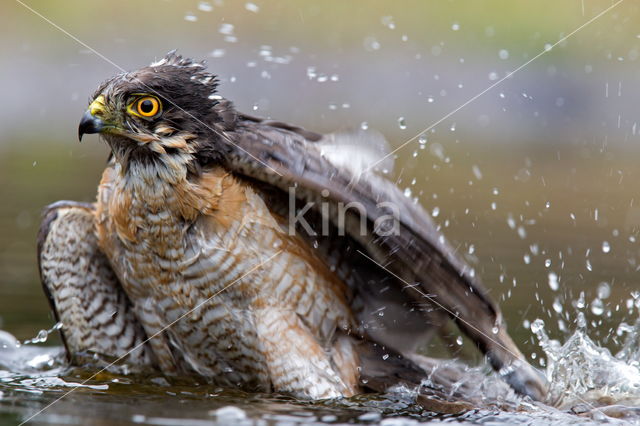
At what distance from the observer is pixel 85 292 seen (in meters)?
6.86

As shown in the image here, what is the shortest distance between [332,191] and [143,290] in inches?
60.7

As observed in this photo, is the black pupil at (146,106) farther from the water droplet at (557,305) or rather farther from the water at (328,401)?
the water droplet at (557,305)

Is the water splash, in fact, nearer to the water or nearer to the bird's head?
the water

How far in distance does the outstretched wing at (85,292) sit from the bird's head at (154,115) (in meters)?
1.04

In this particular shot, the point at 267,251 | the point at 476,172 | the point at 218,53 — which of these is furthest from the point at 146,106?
the point at 218,53

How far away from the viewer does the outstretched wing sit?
6.77m

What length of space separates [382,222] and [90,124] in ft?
6.10

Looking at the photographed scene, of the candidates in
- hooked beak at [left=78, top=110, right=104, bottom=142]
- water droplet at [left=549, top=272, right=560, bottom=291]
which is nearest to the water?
hooked beak at [left=78, top=110, right=104, bottom=142]

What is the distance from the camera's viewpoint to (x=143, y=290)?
6.36 meters

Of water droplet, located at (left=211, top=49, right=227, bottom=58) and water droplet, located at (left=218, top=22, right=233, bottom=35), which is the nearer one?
water droplet, located at (left=211, top=49, right=227, bottom=58)

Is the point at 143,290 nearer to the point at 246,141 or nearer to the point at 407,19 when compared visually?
the point at 246,141

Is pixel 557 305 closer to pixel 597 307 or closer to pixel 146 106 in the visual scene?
pixel 597 307

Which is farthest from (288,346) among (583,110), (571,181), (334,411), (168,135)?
(583,110)

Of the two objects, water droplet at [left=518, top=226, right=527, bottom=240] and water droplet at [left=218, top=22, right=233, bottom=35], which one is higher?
water droplet at [left=218, top=22, right=233, bottom=35]
